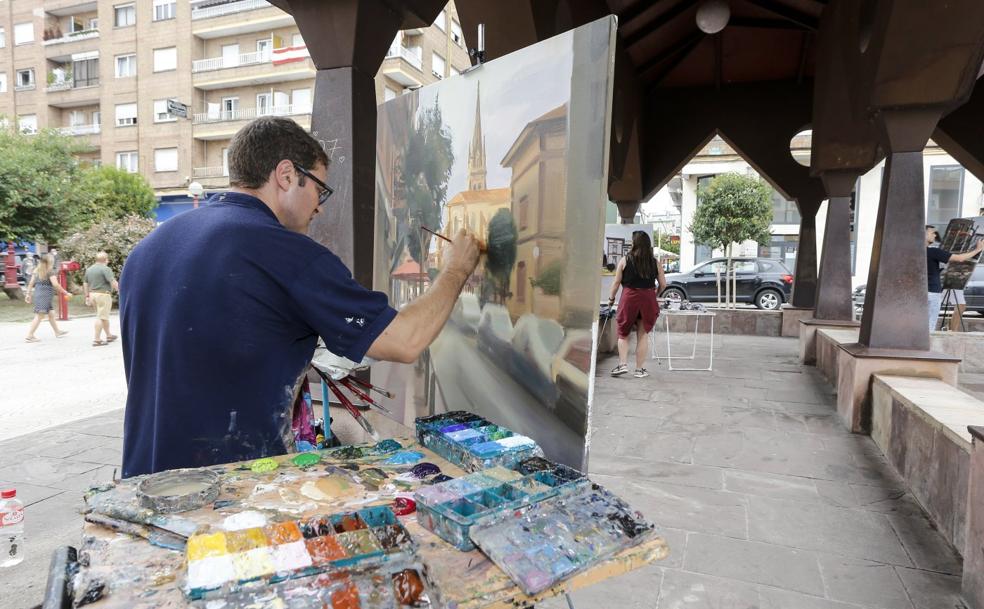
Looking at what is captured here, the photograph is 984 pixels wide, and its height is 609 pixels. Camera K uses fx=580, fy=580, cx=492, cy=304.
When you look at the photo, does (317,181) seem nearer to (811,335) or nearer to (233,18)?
(811,335)

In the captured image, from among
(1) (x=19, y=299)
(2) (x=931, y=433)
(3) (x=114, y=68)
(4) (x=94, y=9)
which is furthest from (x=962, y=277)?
(4) (x=94, y=9)

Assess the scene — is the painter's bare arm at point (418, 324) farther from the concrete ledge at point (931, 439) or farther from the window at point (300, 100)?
the window at point (300, 100)

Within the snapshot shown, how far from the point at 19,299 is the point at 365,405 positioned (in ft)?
70.9

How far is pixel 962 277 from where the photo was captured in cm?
809

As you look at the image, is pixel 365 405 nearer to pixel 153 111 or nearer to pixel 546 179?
pixel 546 179

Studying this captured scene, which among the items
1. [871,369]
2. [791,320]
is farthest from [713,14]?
[791,320]

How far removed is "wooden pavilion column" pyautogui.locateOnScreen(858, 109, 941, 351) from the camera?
437cm

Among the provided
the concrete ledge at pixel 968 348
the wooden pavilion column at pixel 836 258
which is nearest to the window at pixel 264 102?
the wooden pavilion column at pixel 836 258

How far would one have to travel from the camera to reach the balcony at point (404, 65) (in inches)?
941

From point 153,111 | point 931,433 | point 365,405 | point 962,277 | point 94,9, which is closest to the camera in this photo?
point 365,405

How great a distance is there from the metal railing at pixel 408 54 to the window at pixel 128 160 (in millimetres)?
13263

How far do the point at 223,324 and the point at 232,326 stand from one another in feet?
0.07

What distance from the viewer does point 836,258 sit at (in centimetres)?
751

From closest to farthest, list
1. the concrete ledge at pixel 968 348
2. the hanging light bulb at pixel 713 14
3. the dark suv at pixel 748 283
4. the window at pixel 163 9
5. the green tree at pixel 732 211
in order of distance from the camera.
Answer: the hanging light bulb at pixel 713 14
the concrete ledge at pixel 968 348
the green tree at pixel 732 211
the dark suv at pixel 748 283
the window at pixel 163 9
